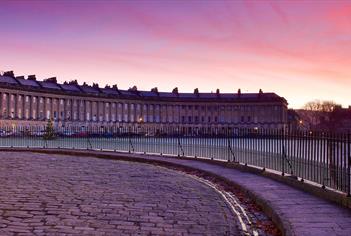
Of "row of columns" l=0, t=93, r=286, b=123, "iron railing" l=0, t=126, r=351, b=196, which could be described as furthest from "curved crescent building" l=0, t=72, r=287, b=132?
"iron railing" l=0, t=126, r=351, b=196

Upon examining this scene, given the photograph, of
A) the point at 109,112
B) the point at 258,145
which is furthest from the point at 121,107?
the point at 258,145

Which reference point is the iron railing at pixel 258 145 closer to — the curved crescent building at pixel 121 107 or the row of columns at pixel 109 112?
the row of columns at pixel 109 112

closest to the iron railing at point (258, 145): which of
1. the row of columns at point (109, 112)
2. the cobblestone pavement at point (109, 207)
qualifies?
the cobblestone pavement at point (109, 207)

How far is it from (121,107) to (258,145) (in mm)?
129849

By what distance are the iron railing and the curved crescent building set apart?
72853 mm

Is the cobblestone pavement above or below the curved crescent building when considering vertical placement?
below

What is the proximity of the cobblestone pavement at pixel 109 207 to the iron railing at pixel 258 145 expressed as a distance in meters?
3.14

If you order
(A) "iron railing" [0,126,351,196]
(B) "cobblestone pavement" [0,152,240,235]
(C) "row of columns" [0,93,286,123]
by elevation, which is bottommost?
Answer: (B) "cobblestone pavement" [0,152,240,235]

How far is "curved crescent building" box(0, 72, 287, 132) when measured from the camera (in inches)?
4609

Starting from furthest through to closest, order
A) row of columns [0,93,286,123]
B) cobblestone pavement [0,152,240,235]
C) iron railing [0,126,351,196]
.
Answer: row of columns [0,93,286,123]
iron railing [0,126,351,196]
cobblestone pavement [0,152,240,235]

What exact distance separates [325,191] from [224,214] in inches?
118

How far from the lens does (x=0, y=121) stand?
353ft

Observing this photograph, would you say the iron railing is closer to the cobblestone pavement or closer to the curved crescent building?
the cobblestone pavement

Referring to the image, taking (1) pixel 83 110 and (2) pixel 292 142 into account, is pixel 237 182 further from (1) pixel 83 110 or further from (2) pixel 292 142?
(1) pixel 83 110
